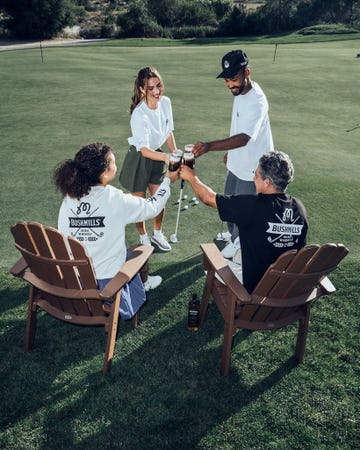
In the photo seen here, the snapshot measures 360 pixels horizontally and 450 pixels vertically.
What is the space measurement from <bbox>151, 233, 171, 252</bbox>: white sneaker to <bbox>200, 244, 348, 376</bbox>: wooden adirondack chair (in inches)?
72.8

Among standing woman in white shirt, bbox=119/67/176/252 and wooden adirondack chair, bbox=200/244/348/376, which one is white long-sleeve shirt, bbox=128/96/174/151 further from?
wooden adirondack chair, bbox=200/244/348/376

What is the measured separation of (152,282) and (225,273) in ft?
5.30

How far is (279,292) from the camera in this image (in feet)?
13.4

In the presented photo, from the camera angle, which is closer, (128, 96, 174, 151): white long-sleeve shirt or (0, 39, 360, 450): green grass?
(0, 39, 360, 450): green grass

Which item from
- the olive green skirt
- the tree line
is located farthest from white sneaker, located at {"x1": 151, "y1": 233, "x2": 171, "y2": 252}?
the tree line

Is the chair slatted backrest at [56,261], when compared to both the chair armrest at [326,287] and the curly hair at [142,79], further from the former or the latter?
the curly hair at [142,79]

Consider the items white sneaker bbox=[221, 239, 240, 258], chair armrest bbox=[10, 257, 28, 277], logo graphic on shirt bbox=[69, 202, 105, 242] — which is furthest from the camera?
white sneaker bbox=[221, 239, 240, 258]

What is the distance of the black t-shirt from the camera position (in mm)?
4066

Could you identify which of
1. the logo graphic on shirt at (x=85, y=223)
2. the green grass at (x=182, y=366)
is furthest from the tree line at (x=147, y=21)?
the logo graphic on shirt at (x=85, y=223)

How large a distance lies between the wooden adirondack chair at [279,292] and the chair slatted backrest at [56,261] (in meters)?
1.27

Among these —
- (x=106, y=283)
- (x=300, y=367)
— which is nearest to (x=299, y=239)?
(x=300, y=367)

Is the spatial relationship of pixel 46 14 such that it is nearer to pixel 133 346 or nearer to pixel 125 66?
pixel 125 66

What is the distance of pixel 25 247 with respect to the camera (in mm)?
4141

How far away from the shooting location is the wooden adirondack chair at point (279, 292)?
12.6 feet
